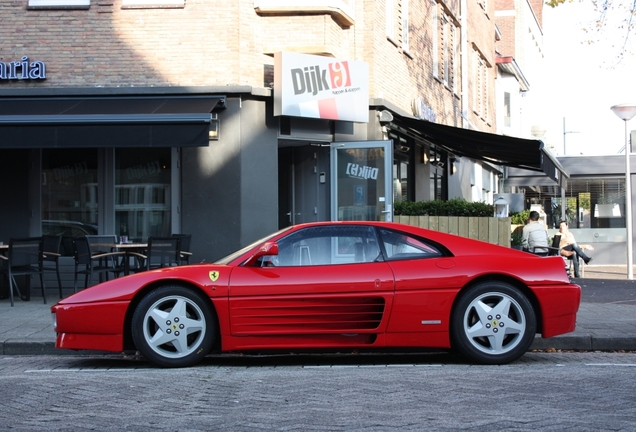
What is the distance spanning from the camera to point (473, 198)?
92.8 feet

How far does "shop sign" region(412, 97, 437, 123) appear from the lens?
18516 mm

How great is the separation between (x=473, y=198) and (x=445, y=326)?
21592 mm

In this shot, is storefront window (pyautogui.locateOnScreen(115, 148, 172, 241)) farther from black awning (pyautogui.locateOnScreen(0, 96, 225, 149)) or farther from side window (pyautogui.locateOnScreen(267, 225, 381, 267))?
side window (pyautogui.locateOnScreen(267, 225, 381, 267))

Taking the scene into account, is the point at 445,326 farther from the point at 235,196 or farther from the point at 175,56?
the point at 175,56

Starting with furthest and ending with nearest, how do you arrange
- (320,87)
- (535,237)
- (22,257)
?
(535,237) < (320,87) < (22,257)

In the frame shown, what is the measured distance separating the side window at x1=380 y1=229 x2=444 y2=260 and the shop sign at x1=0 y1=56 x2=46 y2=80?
852 centimetres

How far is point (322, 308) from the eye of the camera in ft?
23.5

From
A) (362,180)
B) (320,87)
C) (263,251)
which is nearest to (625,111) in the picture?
(362,180)

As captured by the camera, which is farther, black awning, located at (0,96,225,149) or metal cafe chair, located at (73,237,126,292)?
metal cafe chair, located at (73,237,126,292)

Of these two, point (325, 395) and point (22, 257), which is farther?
point (22, 257)

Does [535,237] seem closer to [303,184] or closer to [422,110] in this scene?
[422,110]

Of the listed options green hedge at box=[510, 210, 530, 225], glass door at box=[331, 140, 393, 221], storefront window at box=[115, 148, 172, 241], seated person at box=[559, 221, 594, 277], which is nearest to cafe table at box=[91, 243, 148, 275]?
storefront window at box=[115, 148, 172, 241]

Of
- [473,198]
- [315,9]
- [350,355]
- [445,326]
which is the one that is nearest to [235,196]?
[315,9]

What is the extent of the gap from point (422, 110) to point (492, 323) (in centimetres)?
1252
